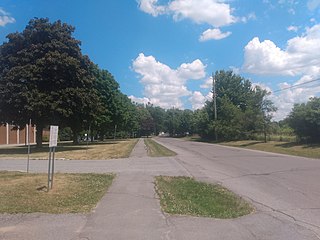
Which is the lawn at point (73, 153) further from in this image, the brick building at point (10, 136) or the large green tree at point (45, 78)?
the brick building at point (10, 136)

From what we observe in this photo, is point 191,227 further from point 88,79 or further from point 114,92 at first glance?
point 114,92

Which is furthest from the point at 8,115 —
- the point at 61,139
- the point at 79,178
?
the point at 61,139

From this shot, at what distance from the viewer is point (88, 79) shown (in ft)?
126

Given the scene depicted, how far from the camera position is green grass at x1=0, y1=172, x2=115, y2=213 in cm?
914

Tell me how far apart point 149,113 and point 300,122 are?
14648 centimetres

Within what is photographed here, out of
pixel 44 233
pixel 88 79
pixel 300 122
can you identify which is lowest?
pixel 44 233

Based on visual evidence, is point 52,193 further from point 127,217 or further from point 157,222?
point 157,222

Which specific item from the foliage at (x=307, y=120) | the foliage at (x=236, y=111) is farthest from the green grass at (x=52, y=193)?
the foliage at (x=236, y=111)

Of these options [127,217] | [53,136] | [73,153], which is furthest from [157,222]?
[73,153]

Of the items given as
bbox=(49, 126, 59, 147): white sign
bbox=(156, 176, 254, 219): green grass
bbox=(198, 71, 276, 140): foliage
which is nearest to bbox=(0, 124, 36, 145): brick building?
bbox=(198, 71, 276, 140): foliage

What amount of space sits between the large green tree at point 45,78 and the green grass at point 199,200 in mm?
22875

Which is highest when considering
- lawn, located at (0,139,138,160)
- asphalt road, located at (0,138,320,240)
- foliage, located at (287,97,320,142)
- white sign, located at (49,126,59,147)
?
foliage, located at (287,97,320,142)

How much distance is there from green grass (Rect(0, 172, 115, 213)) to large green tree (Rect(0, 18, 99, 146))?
2024cm

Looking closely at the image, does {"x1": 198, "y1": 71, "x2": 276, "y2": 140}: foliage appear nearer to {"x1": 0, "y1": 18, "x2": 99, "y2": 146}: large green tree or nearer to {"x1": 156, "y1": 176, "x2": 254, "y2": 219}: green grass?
Result: {"x1": 0, "y1": 18, "x2": 99, "y2": 146}: large green tree
